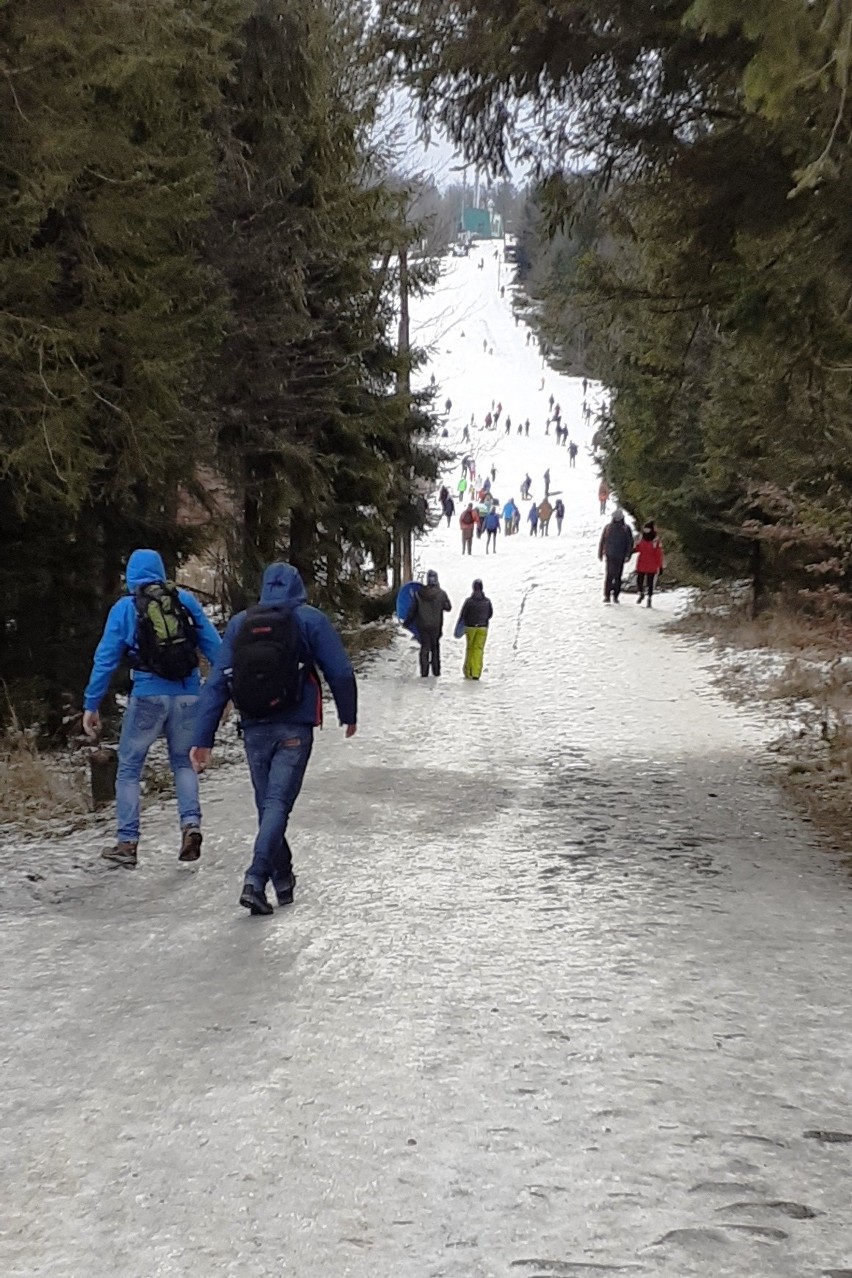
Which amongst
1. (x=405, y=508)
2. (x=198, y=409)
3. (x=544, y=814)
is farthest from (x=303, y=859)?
(x=405, y=508)

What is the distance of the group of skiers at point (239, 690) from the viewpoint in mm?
6336

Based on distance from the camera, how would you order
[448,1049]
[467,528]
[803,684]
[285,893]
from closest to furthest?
[448,1049] → [285,893] → [803,684] → [467,528]

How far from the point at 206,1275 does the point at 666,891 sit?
13.9ft

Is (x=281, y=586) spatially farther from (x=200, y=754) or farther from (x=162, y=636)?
(x=162, y=636)

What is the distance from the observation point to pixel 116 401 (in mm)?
9219

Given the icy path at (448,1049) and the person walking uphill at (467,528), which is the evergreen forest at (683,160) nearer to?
the icy path at (448,1049)

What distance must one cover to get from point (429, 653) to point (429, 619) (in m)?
0.64

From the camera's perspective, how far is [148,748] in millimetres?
7449

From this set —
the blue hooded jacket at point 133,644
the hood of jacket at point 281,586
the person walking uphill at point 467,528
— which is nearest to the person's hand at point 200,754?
the blue hooded jacket at point 133,644

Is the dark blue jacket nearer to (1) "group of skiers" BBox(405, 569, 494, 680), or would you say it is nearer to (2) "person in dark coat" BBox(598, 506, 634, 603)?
(2) "person in dark coat" BBox(598, 506, 634, 603)

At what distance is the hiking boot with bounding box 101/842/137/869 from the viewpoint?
7.43 metres

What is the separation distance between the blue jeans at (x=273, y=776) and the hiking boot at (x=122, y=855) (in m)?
1.27

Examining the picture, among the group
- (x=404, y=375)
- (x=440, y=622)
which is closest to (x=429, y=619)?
(x=440, y=622)

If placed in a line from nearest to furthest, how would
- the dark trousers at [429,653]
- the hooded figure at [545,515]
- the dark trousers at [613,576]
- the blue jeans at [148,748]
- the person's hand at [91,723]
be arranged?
the person's hand at [91,723]
the blue jeans at [148,748]
the dark trousers at [429,653]
the dark trousers at [613,576]
the hooded figure at [545,515]
